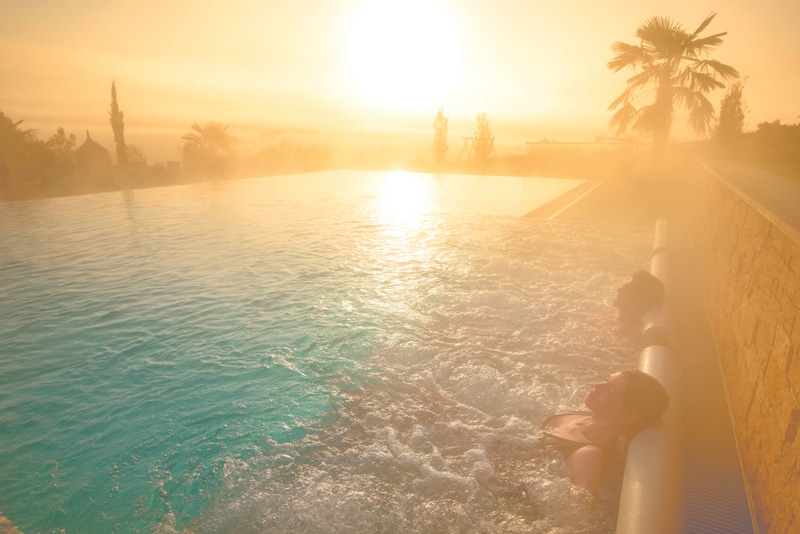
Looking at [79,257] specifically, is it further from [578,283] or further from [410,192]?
[410,192]

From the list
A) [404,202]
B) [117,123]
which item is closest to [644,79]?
[404,202]

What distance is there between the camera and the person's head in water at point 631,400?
7.82ft

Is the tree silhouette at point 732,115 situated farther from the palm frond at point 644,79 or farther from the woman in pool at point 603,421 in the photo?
the woman in pool at point 603,421

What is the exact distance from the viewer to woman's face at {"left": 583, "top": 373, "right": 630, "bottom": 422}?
2.46m

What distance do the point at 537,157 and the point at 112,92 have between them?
2227 centimetres

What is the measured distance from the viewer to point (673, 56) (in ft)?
42.1

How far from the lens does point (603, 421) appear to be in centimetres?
266

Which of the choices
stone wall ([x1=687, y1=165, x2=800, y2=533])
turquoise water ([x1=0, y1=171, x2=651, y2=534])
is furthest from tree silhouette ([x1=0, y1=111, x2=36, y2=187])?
stone wall ([x1=687, y1=165, x2=800, y2=533])

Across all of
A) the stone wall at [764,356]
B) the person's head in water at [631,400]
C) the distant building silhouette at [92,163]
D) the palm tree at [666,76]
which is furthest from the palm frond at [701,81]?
the distant building silhouette at [92,163]

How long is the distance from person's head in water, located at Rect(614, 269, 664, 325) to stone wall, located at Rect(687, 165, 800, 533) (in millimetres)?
559

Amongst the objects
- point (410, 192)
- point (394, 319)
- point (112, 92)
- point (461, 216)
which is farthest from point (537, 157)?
point (112, 92)

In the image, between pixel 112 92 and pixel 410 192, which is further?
pixel 112 92

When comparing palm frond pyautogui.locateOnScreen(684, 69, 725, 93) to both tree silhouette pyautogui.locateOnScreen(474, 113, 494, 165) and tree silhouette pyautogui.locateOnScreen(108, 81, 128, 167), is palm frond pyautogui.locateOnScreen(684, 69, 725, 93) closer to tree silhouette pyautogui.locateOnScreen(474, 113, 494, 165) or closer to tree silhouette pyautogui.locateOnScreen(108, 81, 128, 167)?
tree silhouette pyautogui.locateOnScreen(474, 113, 494, 165)

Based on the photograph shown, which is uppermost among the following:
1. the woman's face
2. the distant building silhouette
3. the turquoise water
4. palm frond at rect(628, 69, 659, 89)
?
palm frond at rect(628, 69, 659, 89)
